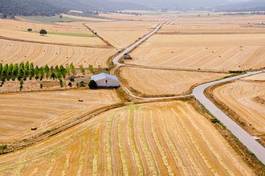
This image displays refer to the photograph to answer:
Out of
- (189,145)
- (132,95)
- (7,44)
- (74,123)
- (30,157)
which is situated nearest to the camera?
(30,157)

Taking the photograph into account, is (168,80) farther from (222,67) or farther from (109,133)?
(109,133)

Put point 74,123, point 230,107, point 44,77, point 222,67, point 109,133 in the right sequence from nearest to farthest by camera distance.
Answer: point 109,133
point 74,123
point 230,107
point 44,77
point 222,67

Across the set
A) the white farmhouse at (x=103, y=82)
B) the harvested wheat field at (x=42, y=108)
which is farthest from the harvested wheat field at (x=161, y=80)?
the harvested wheat field at (x=42, y=108)

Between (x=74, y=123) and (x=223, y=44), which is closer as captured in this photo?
(x=74, y=123)

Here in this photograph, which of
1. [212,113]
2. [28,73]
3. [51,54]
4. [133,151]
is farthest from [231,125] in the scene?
[51,54]

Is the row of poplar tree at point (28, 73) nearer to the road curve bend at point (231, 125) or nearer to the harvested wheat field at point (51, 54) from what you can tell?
the harvested wheat field at point (51, 54)

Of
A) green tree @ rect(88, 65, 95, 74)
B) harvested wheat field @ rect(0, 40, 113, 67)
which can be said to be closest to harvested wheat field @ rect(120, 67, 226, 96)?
green tree @ rect(88, 65, 95, 74)

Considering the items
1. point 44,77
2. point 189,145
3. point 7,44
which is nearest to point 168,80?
point 44,77
